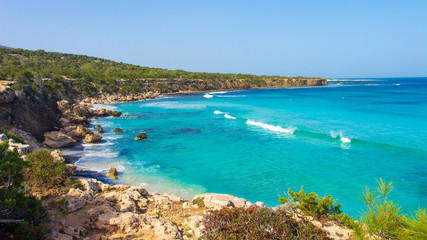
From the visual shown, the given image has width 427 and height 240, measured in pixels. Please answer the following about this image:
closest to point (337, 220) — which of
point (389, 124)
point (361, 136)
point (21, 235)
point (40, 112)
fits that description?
point (21, 235)

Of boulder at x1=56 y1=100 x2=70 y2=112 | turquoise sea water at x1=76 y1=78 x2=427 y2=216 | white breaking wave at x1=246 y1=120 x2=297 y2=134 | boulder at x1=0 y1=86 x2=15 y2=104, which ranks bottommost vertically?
turquoise sea water at x1=76 y1=78 x2=427 y2=216

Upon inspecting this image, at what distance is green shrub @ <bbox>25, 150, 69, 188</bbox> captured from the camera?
385 inches

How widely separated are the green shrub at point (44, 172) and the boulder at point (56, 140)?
10.8 meters

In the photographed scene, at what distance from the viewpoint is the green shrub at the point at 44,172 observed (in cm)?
978

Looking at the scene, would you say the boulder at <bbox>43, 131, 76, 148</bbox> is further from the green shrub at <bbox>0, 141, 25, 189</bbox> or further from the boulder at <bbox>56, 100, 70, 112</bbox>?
the green shrub at <bbox>0, 141, 25, 189</bbox>

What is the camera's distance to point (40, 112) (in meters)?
24.1

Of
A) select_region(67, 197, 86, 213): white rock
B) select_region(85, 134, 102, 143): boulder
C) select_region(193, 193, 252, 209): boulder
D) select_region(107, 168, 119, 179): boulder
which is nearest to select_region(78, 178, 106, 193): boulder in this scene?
select_region(67, 197, 86, 213): white rock

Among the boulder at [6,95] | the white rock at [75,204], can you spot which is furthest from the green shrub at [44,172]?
the boulder at [6,95]

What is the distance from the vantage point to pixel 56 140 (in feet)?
67.1

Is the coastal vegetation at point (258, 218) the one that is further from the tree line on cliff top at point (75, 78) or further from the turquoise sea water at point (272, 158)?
the tree line on cliff top at point (75, 78)

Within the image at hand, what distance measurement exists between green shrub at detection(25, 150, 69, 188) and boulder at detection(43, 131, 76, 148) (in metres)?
10.8

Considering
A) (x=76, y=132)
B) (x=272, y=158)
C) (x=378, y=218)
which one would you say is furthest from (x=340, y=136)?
(x=76, y=132)

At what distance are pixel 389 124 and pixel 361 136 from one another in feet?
27.4

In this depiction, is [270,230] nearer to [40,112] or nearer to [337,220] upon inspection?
[337,220]
